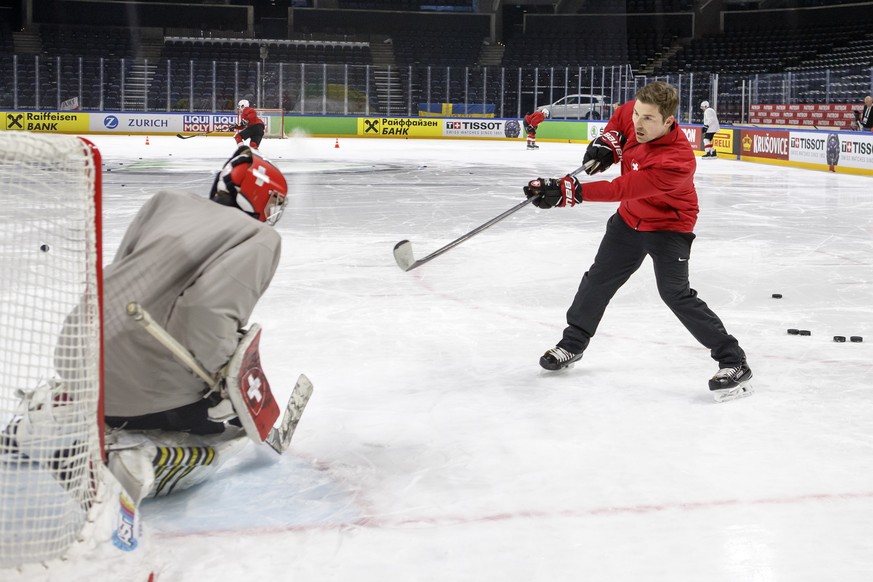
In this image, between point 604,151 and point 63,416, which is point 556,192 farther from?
point 63,416

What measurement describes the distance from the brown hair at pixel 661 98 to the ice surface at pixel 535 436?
1.07m

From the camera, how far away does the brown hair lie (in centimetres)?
364

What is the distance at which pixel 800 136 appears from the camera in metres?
17.7

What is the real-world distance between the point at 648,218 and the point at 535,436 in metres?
1.00

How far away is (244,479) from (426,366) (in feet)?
5.01

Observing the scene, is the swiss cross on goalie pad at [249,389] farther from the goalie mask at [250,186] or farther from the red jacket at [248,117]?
the red jacket at [248,117]

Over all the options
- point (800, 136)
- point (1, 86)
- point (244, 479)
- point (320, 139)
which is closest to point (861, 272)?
point (244, 479)

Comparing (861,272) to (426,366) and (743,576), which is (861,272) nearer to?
(426,366)

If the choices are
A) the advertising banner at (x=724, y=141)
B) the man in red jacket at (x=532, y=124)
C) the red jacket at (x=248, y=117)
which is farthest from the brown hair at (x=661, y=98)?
the man in red jacket at (x=532, y=124)

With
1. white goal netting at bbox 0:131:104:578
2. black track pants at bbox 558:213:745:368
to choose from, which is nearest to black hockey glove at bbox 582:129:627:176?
black track pants at bbox 558:213:745:368

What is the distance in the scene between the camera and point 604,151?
409cm

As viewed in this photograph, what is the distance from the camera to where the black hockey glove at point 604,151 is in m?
4.09

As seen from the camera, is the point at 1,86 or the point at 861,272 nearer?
the point at 861,272

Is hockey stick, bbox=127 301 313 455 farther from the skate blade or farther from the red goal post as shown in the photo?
the red goal post
